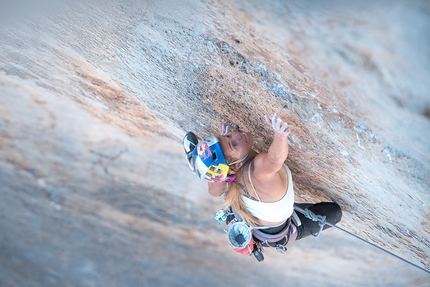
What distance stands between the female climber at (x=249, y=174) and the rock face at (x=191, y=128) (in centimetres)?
15

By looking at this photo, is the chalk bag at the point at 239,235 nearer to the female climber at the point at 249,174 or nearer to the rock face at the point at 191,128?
the female climber at the point at 249,174

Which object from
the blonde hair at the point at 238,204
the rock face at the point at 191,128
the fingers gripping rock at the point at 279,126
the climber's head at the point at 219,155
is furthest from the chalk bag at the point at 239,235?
the fingers gripping rock at the point at 279,126

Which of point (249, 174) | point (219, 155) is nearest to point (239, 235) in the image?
point (249, 174)

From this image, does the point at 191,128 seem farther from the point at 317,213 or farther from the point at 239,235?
the point at 317,213


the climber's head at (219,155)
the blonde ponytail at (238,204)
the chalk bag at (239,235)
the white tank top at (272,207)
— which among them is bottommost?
the chalk bag at (239,235)

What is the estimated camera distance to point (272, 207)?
2.04m

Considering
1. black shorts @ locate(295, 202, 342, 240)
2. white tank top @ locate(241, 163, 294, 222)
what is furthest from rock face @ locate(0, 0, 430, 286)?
white tank top @ locate(241, 163, 294, 222)

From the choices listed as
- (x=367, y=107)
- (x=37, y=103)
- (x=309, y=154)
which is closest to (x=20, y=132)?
(x=37, y=103)

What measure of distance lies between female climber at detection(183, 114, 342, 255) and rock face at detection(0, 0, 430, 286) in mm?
153

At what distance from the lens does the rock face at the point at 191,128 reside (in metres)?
1.20

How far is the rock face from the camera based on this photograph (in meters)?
1.20

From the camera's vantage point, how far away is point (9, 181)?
4840 mm

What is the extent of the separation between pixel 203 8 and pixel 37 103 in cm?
297

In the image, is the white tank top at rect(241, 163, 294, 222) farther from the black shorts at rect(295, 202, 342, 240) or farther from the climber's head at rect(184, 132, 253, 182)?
the black shorts at rect(295, 202, 342, 240)
